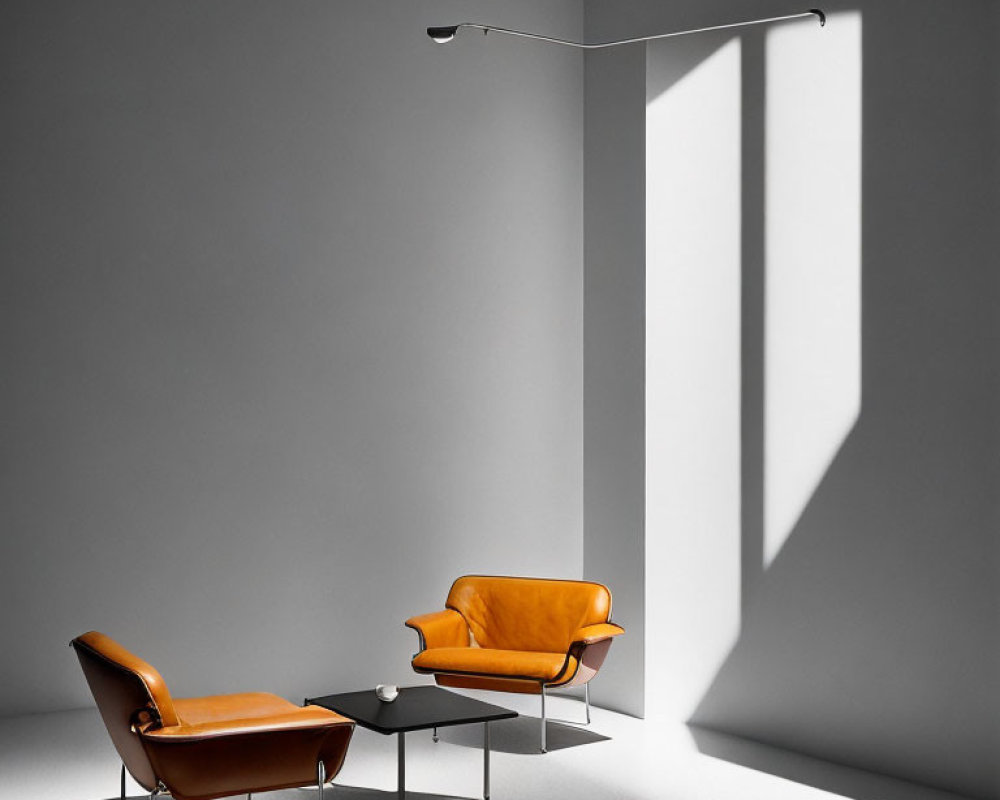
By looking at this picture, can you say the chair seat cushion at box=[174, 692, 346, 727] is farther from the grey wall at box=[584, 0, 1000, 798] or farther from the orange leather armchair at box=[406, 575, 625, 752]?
the grey wall at box=[584, 0, 1000, 798]

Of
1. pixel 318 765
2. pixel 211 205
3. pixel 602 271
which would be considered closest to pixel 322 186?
pixel 211 205

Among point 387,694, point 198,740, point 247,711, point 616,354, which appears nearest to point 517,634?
point 387,694

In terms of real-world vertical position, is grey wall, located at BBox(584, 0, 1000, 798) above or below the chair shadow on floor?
above

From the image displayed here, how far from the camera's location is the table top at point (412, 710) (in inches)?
190

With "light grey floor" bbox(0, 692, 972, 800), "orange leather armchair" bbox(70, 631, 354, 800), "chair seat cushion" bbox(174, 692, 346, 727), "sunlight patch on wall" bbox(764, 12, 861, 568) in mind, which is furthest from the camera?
"sunlight patch on wall" bbox(764, 12, 861, 568)

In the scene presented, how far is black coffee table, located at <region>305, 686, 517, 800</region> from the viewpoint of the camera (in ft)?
15.8

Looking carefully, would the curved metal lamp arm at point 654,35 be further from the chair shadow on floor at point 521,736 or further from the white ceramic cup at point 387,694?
the chair shadow on floor at point 521,736

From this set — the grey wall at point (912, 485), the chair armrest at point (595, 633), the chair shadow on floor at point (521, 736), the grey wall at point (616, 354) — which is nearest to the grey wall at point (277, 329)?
the grey wall at point (616, 354)

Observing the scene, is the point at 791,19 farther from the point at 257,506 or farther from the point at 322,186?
the point at 257,506

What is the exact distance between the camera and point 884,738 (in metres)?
5.57

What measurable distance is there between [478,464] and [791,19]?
10.3 feet

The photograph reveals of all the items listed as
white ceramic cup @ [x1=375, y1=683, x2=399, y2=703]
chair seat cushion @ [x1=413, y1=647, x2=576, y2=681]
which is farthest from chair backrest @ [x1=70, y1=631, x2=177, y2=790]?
chair seat cushion @ [x1=413, y1=647, x2=576, y2=681]

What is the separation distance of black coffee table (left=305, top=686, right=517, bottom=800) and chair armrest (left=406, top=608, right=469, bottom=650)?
0.78m

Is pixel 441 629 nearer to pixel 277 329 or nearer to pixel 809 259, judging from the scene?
pixel 277 329
